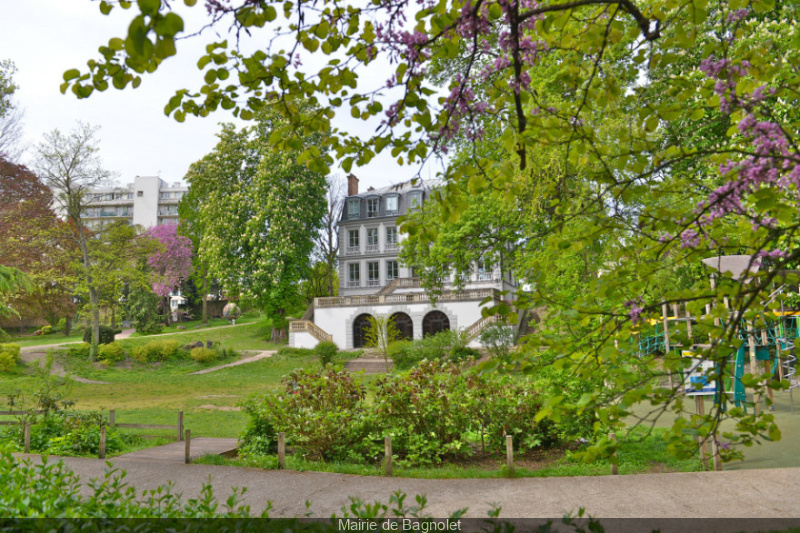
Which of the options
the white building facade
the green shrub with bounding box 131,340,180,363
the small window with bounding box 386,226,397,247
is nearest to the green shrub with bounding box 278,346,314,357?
the white building facade

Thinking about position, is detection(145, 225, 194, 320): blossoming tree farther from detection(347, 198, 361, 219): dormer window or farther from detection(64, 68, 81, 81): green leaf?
detection(64, 68, 81, 81): green leaf

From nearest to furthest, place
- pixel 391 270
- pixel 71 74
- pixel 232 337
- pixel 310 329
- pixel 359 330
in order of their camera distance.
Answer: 1. pixel 71 74
2. pixel 310 329
3. pixel 359 330
4. pixel 232 337
5. pixel 391 270

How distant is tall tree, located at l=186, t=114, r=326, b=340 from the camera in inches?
1289

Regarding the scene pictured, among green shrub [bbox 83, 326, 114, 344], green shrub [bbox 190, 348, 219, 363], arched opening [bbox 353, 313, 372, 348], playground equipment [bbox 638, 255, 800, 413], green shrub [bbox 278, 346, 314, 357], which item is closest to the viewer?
playground equipment [bbox 638, 255, 800, 413]

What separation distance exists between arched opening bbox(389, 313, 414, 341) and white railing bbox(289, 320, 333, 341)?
475cm

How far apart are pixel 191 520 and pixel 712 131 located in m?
19.3

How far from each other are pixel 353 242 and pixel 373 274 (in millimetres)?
3338

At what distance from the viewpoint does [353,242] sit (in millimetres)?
44125

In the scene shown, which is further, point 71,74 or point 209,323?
point 209,323

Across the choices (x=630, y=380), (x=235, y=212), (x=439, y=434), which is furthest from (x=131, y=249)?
(x=630, y=380)

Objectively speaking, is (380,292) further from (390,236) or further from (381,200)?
(381,200)

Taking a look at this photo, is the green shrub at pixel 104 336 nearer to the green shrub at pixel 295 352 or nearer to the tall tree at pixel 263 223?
the tall tree at pixel 263 223

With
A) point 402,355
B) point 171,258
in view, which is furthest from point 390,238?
point 171,258

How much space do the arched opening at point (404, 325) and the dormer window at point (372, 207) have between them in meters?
11.6
